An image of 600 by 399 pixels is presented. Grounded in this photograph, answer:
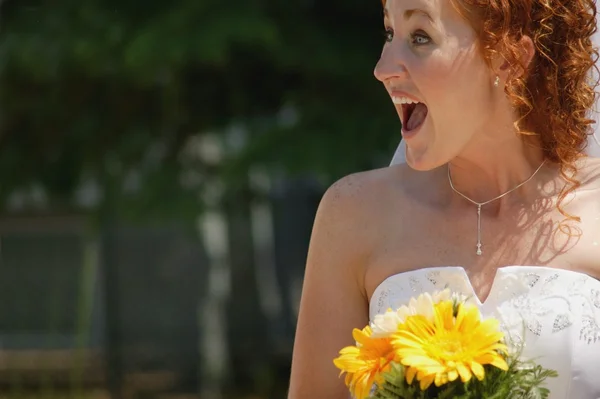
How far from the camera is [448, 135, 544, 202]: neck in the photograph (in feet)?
8.89

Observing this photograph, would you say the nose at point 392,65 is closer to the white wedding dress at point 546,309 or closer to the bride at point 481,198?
the bride at point 481,198

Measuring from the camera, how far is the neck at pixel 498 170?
8.89 feet

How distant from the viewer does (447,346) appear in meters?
2.19

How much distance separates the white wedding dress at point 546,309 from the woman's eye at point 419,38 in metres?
0.56

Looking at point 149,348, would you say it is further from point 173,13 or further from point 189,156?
point 173,13

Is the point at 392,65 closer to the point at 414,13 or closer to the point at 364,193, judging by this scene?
the point at 414,13

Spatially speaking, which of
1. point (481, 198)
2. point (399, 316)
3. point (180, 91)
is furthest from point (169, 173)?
point (399, 316)

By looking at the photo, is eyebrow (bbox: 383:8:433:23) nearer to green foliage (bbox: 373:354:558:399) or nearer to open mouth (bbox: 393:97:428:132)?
open mouth (bbox: 393:97:428:132)

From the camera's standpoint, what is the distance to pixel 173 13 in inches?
283

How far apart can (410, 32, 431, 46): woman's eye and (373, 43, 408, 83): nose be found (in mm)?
44

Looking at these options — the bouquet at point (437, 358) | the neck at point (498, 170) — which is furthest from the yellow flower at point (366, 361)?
the neck at point (498, 170)

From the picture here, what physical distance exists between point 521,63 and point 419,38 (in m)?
0.26

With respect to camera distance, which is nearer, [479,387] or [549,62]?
[479,387]

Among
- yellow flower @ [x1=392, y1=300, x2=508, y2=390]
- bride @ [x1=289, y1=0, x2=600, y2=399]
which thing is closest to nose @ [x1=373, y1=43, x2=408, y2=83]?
bride @ [x1=289, y1=0, x2=600, y2=399]
